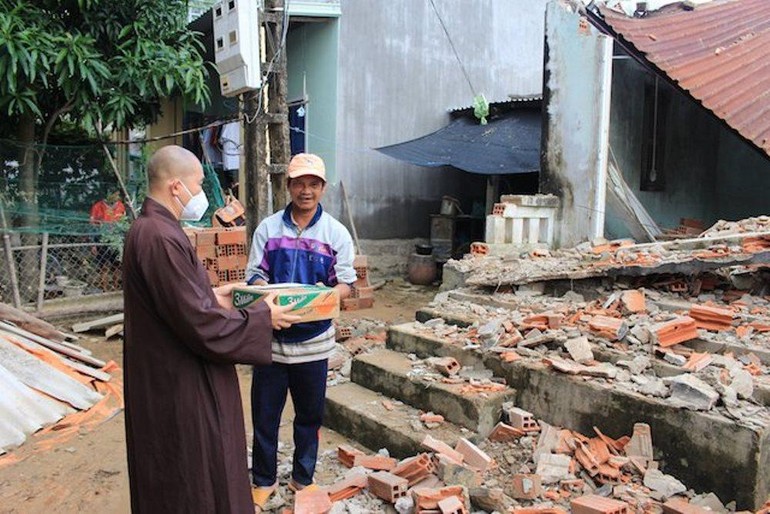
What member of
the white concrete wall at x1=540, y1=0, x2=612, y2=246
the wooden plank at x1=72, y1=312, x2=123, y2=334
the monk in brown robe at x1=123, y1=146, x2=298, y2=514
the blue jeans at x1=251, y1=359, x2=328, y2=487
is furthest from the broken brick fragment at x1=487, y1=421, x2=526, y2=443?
the wooden plank at x1=72, y1=312, x2=123, y2=334

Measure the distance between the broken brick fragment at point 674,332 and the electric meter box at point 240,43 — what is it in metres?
4.21

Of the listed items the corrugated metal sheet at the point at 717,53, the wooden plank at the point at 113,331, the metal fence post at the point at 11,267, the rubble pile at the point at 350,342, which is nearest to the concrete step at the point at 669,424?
the rubble pile at the point at 350,342

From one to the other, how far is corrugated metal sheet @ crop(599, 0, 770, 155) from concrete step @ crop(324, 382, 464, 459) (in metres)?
4.49

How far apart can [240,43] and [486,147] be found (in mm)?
5121

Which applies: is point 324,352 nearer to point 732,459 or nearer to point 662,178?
point 732,459

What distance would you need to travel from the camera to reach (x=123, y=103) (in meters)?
7.13

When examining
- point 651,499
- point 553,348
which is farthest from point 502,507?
point 553,348

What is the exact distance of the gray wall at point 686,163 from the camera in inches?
320

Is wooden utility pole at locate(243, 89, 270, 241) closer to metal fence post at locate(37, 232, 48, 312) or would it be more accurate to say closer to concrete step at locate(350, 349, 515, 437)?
concrete step at locate(350, 349, 515, 437)

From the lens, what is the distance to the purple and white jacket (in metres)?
3.32

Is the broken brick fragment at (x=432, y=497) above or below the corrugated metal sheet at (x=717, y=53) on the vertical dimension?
below

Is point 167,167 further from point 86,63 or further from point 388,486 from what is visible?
point 86,63

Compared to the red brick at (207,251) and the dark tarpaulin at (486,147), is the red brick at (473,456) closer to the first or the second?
the red brick at (207,251)

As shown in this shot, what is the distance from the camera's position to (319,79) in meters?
10.9
